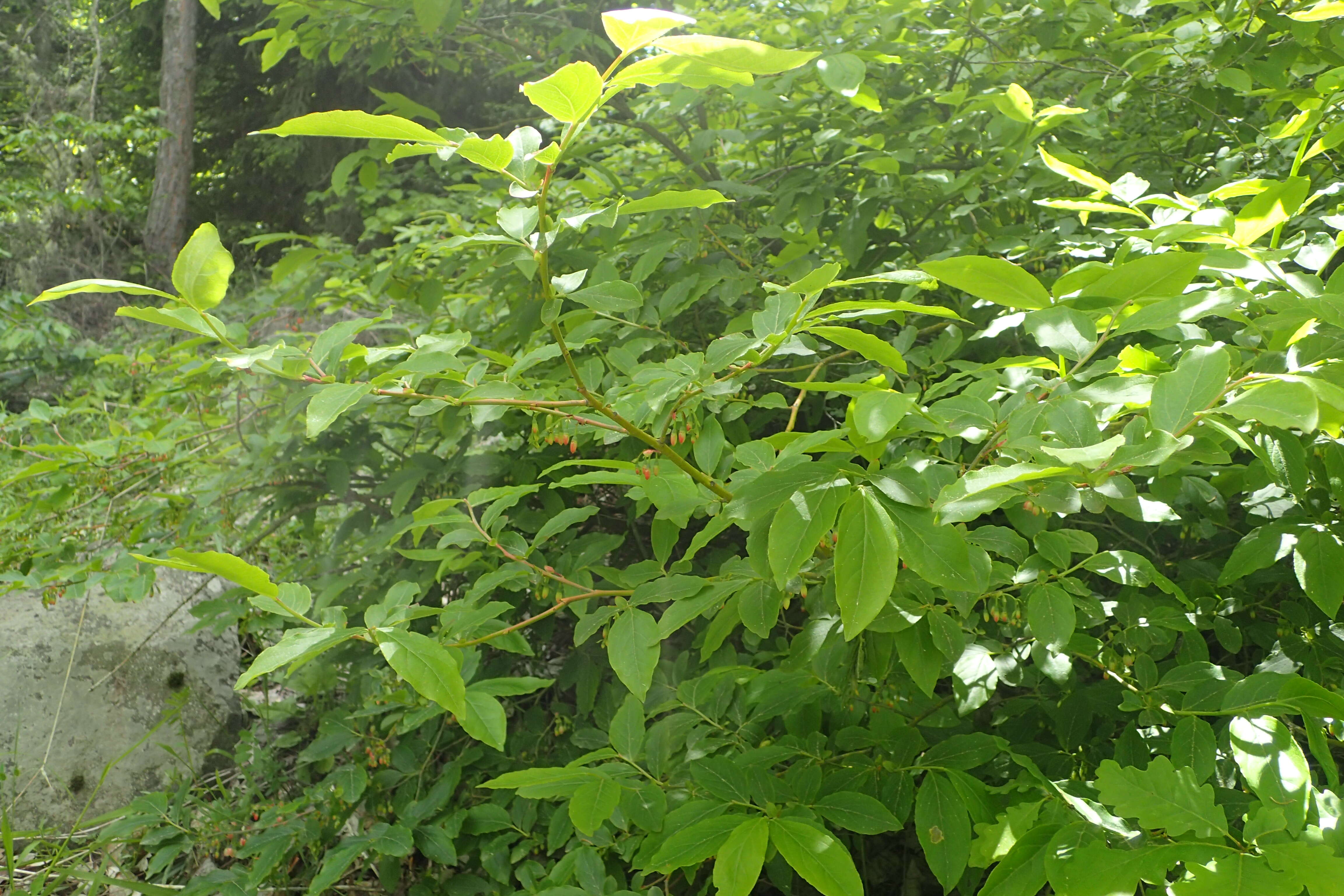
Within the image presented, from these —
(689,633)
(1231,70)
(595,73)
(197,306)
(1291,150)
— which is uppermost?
(595,73)

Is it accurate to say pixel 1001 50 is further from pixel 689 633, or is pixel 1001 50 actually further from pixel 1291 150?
pixel 689 633

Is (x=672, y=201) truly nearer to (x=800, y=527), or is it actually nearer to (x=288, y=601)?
(x=800, y=527)

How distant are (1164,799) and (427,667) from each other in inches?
24.5

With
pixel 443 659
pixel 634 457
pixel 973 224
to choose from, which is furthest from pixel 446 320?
pixel 443 659

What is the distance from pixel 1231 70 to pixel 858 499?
4.40 ft

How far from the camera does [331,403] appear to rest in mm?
739

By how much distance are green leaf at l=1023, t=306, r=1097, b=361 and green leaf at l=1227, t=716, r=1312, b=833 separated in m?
0.40

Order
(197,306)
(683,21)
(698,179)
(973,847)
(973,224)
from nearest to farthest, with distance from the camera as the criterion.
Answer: (683,21) < (197,306) < (973,847) < (973,224) < (698,179)

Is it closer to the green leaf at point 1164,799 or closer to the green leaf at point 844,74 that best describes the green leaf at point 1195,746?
the green leaf at point 1164,799

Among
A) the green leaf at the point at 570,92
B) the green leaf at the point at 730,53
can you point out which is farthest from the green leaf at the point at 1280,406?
the green leaf at the point at 570,92

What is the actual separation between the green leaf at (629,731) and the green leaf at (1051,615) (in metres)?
0.51

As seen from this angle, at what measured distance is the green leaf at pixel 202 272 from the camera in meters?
0.77

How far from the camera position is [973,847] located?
0.96 meters

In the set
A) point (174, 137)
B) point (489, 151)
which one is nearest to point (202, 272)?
point (489, 151)
